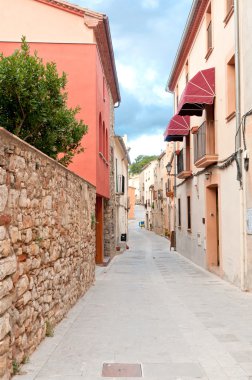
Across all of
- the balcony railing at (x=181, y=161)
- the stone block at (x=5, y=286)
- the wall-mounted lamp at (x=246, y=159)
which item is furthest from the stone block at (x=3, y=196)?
the balcony railing at (x=181, y=161)

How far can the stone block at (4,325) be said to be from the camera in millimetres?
3805

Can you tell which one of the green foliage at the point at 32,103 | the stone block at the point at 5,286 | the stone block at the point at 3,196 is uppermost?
the green foliage at the point at 32,103

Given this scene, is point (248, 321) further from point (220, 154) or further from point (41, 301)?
point (220, 154)

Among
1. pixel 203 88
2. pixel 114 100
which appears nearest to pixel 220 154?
pixel 203 88

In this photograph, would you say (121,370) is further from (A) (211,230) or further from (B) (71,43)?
(B) (71,43)

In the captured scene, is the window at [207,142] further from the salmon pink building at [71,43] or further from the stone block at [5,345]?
the stone block at [5,345]

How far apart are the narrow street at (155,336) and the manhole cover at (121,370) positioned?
6cm

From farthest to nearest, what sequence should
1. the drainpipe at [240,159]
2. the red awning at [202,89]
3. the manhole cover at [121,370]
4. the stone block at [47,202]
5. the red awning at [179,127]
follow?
the red awning at [179,127] → the red awning at [202,89] → the drainpipe at [240,159] → the stone block at [47,202] → the manhole cover at [121,370]

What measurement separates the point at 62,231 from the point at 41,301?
1680mm

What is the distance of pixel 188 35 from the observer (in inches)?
662

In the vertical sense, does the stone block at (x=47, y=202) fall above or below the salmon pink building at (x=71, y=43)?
below

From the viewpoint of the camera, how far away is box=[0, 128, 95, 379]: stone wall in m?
4.03

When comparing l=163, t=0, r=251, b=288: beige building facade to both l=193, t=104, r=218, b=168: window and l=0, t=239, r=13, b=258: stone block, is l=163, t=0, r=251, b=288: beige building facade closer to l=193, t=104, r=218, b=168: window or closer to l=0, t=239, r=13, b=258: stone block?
l=193, t=104, r=218, b=168: window

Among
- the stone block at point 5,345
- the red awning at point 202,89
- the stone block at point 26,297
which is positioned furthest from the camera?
the red awning at point 202,89
